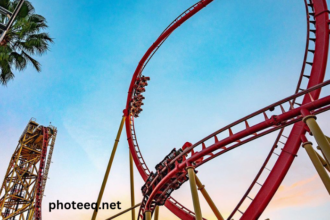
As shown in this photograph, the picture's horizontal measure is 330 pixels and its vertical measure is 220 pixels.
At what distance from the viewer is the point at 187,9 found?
11039 millimetres

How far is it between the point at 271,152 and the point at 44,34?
775 cm

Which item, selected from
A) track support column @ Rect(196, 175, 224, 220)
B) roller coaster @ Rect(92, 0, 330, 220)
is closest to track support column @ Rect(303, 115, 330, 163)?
roller coaster @ Rect(92, 0, 330, 220)

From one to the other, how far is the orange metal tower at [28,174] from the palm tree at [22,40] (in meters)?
15.7

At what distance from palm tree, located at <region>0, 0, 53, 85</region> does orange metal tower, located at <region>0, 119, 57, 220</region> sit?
15723 millimetres

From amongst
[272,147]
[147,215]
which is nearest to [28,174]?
[147,215]

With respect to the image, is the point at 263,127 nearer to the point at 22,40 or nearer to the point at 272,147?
the point at 272,147

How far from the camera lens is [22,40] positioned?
6910 millimetres

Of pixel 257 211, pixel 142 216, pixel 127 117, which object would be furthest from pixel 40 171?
pixel 257 211

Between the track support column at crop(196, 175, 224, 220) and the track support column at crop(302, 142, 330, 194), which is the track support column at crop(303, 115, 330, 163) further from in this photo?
the track support column at crop(196, 175, 224, 220)

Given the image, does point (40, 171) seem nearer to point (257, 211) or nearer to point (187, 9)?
point (187, 9)

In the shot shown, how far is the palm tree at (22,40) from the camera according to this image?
6367 millimetres

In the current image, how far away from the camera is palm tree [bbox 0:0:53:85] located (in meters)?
6.37

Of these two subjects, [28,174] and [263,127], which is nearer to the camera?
[263,127]

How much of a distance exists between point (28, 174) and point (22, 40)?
1738 cm
